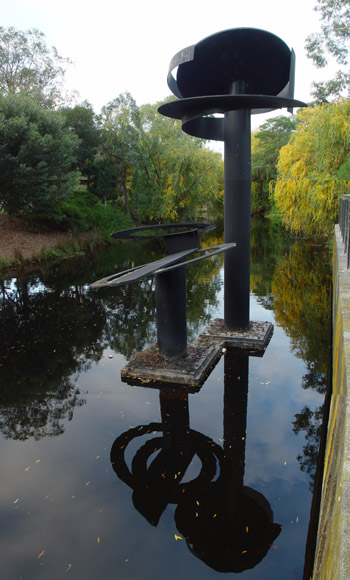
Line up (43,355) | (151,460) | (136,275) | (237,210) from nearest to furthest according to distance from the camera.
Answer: (151,460), (136,275), (237,210), (43,355)

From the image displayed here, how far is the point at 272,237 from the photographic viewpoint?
22234mm

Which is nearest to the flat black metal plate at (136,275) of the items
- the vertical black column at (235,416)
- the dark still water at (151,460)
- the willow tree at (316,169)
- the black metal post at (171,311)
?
the black metal post at (171,311)

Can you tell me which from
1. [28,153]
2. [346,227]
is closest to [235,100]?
[346,227]

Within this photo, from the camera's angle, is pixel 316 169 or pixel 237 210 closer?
pixel 237 210

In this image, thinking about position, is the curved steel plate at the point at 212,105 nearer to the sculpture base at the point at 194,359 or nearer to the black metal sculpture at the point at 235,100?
the black metal sculpture at the point at 235,100

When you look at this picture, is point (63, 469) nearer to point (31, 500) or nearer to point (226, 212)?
point (31, 500)

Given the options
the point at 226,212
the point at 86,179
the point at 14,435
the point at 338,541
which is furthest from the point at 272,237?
the point at 338,541

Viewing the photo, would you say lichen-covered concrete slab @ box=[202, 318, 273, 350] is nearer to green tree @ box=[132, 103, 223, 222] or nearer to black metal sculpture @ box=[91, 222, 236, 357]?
black metal sculpture @ box=[91, 222, 236, 357]

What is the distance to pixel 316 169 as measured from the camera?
16.1 metres

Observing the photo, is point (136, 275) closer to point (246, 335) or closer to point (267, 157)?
point (246, 335)

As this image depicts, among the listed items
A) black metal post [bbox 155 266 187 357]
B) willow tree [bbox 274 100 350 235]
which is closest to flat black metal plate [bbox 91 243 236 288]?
black metal post [bbox 155 266 187 357]

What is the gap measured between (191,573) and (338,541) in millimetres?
1388

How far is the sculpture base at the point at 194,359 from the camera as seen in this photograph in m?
5.07

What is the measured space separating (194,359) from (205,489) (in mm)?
2414
